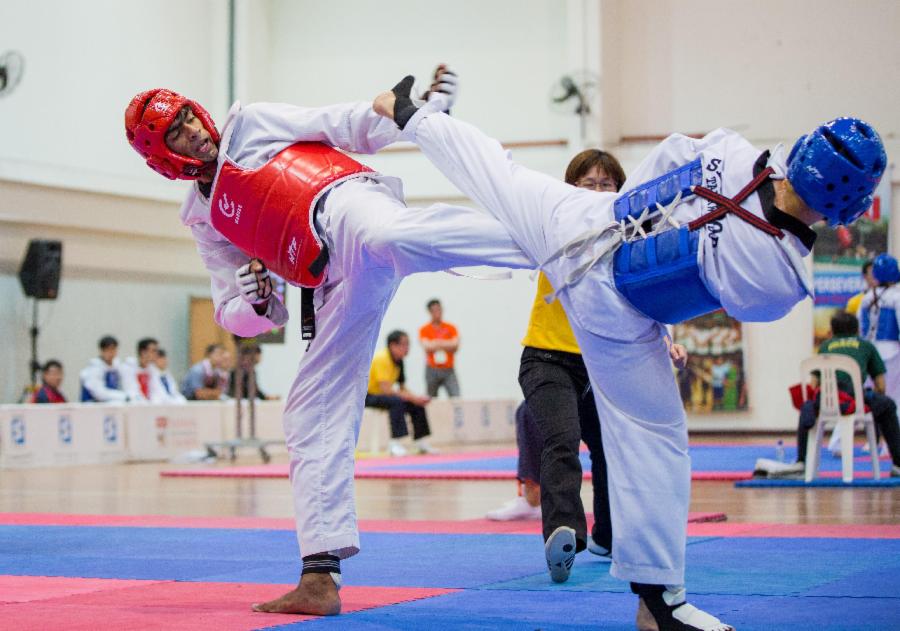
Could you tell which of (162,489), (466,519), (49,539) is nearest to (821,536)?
(466,519)

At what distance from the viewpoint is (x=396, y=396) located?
1363 centimetres

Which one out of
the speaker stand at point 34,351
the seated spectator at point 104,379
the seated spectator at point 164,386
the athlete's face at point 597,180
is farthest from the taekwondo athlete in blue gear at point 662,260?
the speaker stand at point 34,351

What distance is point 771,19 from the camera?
17531mm

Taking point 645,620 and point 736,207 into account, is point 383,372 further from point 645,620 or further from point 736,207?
point 736,207

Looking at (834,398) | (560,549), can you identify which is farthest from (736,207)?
(834,398)

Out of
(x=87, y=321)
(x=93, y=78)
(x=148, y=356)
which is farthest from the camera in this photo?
(x=87, y=321)

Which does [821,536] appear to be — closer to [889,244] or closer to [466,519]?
[466,519]

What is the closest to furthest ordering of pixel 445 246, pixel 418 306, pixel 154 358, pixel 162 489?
1. pixel 445 246
2. pixel 162 489
3. pixel 154 358
4. pixel 418 306

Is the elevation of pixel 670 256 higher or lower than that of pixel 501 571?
higher

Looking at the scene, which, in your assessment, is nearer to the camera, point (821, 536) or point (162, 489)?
point (821, 536)

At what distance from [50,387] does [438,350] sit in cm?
509

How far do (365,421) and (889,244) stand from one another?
23.9 feet

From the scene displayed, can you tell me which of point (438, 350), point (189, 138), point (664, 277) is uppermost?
point (189, 138)

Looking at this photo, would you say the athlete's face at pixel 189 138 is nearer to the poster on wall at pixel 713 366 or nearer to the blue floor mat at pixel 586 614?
the blue floor mat at pixel 586 614
